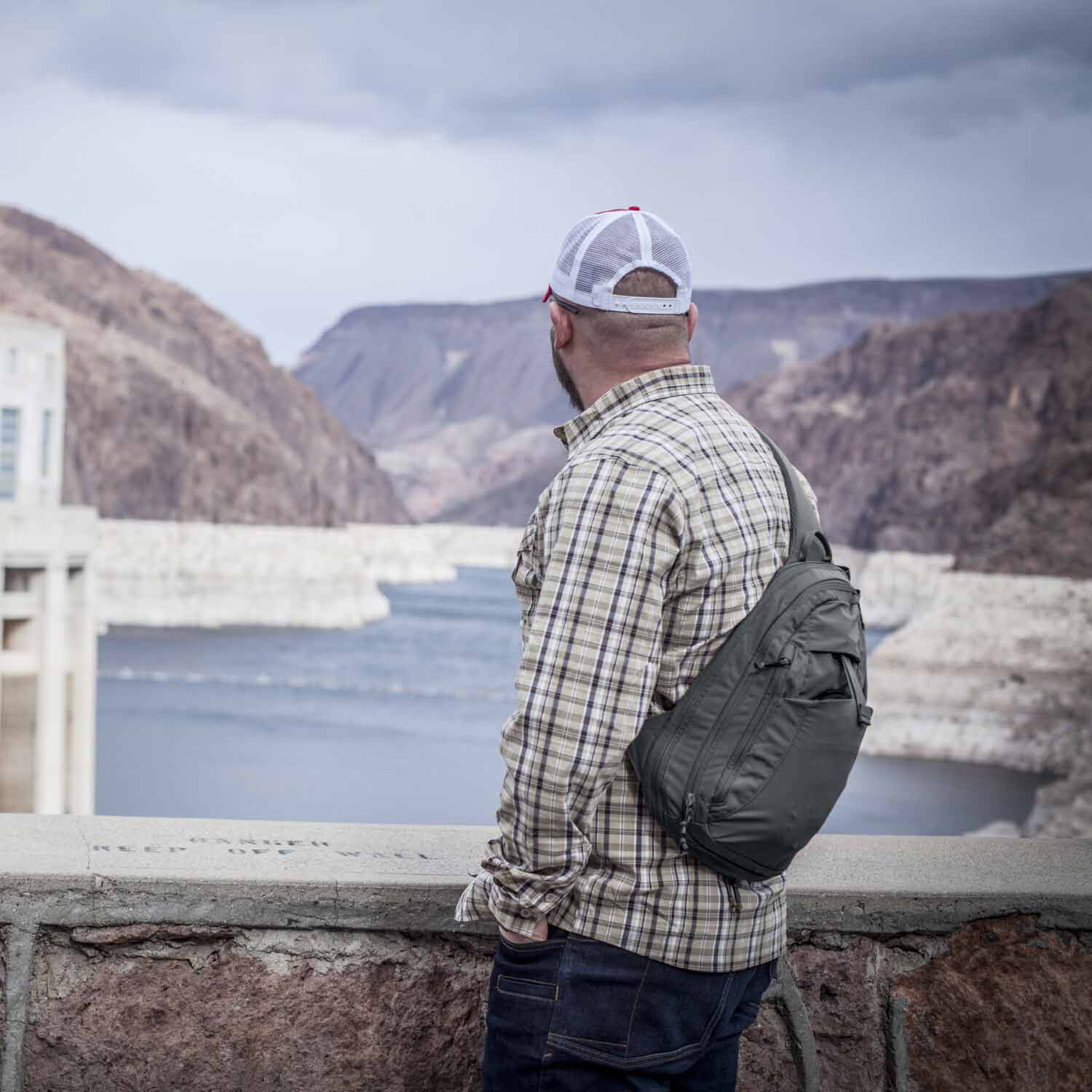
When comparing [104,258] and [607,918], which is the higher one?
[104,258]

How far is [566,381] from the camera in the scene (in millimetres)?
1765

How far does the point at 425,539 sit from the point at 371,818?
9501cm

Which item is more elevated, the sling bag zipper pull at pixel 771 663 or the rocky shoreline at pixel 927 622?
the sling bag zipper pull at pixel 771 663

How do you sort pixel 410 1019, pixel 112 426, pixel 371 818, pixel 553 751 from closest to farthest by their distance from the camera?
pixel 553 751 → pixel 410 1019 → pixel 371 818 → pixel 112 426

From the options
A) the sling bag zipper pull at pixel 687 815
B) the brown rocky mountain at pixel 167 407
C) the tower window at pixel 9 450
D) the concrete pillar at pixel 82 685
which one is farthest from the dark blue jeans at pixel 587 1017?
the brown rocky mountain at pixel 167 407

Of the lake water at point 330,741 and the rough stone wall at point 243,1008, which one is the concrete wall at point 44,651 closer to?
the lake water at point 330,741

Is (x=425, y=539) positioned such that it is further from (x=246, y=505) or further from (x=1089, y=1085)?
(x=1089, y=1085)

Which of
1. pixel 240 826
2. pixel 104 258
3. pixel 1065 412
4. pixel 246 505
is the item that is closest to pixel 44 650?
pixel 240 826

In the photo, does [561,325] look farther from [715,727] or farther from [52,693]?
[52,693]

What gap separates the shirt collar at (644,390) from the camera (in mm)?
1674

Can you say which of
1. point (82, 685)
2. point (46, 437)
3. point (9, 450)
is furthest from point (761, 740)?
point (46, 437)

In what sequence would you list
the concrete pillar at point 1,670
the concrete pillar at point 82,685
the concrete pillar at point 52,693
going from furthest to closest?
the concrete pillar at point 82,685
the concrete pillar at point 52,693
the concrete pillar at point 1,670

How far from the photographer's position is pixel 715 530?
1.56m

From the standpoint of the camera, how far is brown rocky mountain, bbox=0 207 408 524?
10119cm
